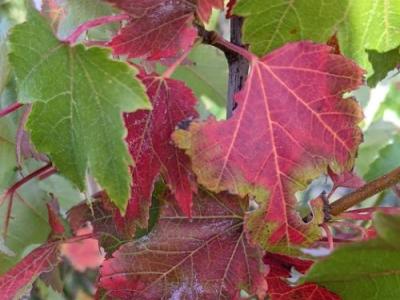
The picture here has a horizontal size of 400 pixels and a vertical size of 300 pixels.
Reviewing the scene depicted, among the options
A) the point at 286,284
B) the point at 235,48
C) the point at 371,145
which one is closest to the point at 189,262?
the point at 286,284

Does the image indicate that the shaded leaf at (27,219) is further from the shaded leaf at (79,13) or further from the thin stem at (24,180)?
the shaded leaf at (79,13)

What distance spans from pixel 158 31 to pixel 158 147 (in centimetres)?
10

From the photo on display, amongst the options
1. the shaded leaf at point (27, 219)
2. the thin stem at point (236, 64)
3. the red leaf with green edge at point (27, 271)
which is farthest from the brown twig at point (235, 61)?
the shaded leaf at point (27, 219)

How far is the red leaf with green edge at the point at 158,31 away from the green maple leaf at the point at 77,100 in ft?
0.13

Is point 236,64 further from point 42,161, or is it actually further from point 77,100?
point 42,161

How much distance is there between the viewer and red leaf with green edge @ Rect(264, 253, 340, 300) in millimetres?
633

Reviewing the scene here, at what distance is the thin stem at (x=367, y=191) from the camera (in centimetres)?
65

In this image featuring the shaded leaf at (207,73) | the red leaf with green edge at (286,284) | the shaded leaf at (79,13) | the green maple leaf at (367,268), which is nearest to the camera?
the green maple leaf at (367,268)

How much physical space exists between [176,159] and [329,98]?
0.45 ft

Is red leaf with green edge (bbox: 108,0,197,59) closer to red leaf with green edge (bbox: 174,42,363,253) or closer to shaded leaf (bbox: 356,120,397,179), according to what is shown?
red leaf with green edge (bbox: 174,42,363,253)

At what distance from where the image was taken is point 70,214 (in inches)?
32.2

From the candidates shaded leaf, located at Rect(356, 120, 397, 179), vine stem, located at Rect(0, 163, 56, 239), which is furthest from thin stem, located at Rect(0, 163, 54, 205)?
shaded leaf, located at Rect(356, 120, 397, 179)

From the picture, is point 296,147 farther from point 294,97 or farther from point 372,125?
point 372,125

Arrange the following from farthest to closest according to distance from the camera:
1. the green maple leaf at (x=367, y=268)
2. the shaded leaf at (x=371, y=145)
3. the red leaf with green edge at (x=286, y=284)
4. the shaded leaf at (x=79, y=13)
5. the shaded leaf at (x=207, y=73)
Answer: the shaded leaf at (x=371, y=145)
the shaded leaf at (x=207, y=73)
the shaded leaf at (x=79, y=13)
the red leaf with green edge at (x=286, y=284)
the green maple leaf at (x=367, y=268)
